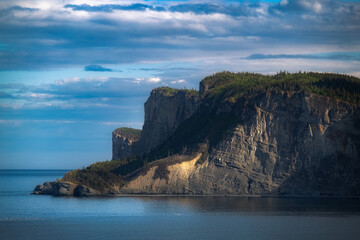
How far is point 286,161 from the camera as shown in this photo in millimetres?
142000

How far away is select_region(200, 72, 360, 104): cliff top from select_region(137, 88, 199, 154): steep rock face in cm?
886

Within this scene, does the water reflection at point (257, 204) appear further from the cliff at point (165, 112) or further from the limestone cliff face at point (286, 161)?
the cliff at point (165, 112)

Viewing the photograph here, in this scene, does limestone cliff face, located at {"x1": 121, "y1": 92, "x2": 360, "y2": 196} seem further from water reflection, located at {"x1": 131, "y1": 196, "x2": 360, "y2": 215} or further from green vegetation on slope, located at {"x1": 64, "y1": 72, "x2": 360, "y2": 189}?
water reflection, located at {"x1": 131, "y1": 196, "x2": 360, "y2": 215}

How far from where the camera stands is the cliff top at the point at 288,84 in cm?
14638

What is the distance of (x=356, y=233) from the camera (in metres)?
87.9

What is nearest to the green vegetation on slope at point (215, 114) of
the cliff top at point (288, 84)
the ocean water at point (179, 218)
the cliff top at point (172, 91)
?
the cliff top at point (288, 84)

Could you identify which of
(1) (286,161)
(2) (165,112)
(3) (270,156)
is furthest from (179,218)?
(2) (165,112)

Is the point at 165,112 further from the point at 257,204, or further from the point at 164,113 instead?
the point at 257,204

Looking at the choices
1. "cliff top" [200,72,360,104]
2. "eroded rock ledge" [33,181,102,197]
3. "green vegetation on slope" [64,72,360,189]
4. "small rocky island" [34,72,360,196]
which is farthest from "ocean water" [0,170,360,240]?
"cliff top" [200,72,360,104]

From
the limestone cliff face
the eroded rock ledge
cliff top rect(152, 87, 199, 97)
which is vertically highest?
cliff top rect(152, 87, 199, 97)

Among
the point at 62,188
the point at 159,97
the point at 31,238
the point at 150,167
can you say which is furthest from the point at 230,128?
the point at 31,238

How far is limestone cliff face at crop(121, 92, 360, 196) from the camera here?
141 m

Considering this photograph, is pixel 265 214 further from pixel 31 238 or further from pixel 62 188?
pixel 62 188

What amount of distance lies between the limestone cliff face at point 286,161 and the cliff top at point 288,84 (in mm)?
3394
